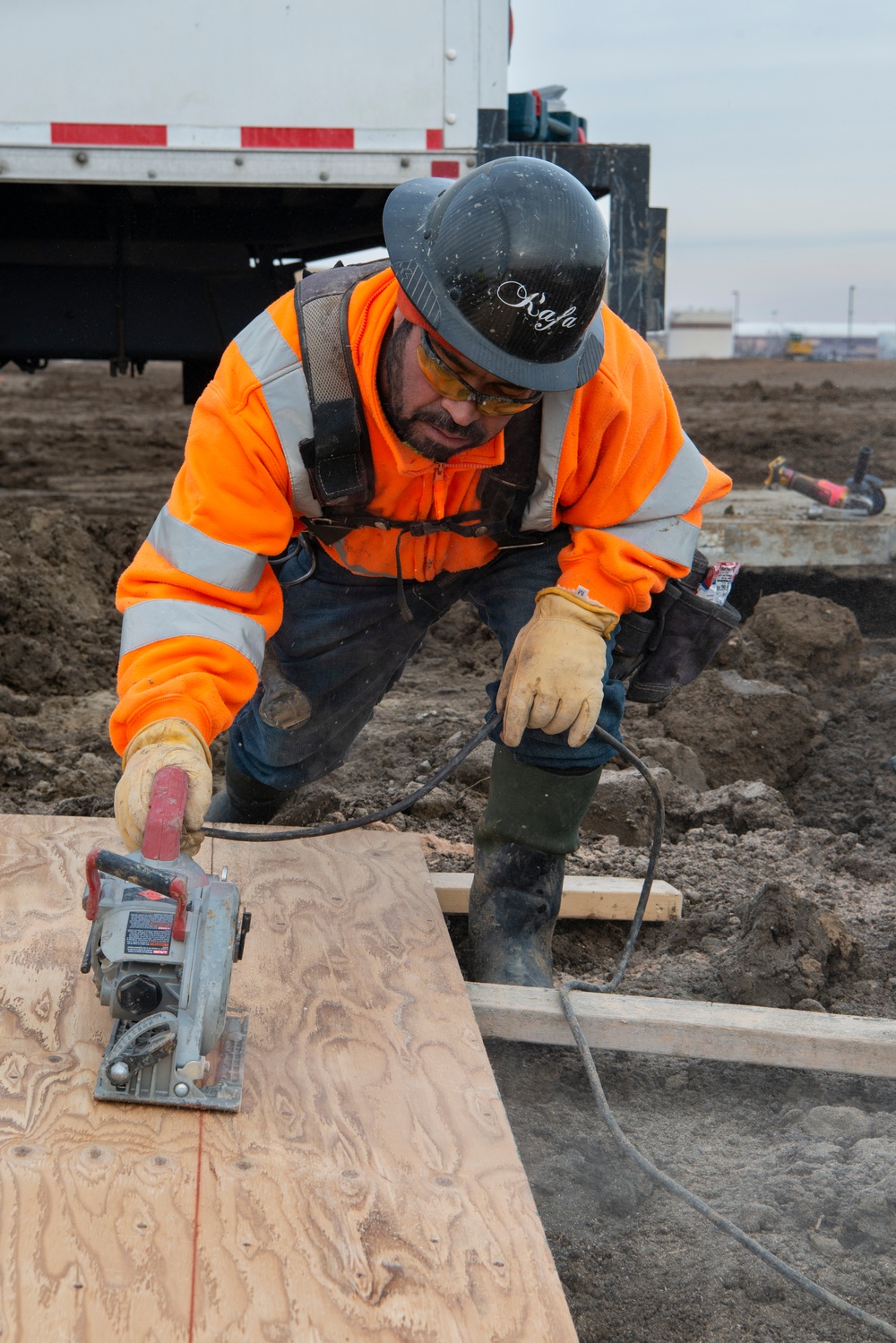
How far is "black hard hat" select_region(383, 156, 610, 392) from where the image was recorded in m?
2.05

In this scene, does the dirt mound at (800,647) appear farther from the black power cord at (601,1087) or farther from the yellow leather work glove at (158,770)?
the yellow leather work glove at (158,770)

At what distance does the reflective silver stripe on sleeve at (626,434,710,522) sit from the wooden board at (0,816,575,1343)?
3.33 feet

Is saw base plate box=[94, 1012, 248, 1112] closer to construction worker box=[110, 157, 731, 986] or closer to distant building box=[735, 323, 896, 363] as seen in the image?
construction worker box=[110, 157, 731, 986]

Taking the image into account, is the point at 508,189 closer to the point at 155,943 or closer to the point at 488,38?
the point at 155,943

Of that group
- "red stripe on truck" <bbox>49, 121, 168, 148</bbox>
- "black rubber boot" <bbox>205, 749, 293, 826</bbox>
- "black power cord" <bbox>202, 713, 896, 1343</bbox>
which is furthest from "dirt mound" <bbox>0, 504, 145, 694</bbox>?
"black power cord" <bbox>202, 713, 896, 1343</bbox>

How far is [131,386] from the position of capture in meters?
18.1

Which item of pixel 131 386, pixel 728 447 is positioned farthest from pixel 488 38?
pixel 131 386

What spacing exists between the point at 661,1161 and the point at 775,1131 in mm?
266

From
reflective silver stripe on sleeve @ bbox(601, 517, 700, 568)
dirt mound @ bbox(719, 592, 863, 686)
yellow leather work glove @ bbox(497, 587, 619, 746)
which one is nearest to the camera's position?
yellow leather work glove @ bbox(497, 587, 619, 746)

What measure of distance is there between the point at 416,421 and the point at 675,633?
3.02 feet

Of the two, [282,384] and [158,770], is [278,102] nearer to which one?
[282,384]

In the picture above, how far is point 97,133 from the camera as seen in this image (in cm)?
431

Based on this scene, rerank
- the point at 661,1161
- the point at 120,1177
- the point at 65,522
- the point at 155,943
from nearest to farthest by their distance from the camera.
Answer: the point at 120,1177 → the point at 155,943 → the point at 661,1161 → the point at 65,522

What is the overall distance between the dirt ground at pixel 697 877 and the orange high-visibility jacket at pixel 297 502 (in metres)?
0.98
